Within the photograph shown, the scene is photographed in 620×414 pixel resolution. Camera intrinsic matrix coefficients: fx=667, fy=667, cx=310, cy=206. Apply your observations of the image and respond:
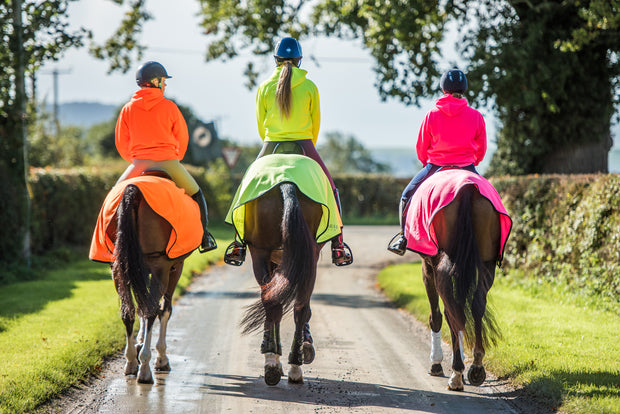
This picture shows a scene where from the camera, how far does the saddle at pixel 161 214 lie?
6141 millimetres

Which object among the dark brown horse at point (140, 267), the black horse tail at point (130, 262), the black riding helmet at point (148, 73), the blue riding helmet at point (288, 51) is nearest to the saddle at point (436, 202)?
the blue riding helmet at point (288, 51)

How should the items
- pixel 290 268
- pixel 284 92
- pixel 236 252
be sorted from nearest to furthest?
pixel 290 268
pixel 236 252
pixel 284 92

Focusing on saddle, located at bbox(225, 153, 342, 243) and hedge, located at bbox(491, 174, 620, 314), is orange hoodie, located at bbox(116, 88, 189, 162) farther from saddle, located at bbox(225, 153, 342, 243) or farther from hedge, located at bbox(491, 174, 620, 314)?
hedge, located at bbox(491, 174, 620, 314)

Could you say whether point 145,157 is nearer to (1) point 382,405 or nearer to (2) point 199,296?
(1) point 382,405

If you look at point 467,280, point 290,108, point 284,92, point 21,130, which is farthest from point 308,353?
point 21,130

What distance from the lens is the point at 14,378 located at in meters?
5.74

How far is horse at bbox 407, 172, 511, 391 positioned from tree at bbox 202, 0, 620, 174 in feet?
29.0

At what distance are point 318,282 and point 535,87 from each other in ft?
20.5

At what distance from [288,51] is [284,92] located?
1.67 ft

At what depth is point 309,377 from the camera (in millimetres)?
6473

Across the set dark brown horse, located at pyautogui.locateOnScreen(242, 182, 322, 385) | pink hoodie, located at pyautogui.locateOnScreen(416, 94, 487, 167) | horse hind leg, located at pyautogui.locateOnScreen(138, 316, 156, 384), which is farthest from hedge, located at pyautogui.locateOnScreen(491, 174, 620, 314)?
horse hind leg, located at pyautogui.locateOnScreen(138, 316, 156, 384)

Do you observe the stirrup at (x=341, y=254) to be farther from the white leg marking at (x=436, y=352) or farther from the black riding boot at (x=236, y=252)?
the white leg marking at (x=436, y=352)

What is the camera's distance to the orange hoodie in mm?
6703

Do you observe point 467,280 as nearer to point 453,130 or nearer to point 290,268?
point 290,268
